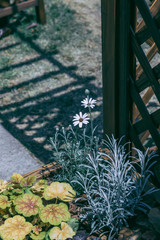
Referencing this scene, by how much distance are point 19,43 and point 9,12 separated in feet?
1.98

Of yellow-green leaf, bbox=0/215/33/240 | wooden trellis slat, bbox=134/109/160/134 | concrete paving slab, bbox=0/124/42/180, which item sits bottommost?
concrete paving slab, bbox=0/124/42/180

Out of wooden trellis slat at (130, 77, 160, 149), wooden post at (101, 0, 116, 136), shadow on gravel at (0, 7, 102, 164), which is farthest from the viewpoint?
shadow on gravel at (0, 7, 102, 164)

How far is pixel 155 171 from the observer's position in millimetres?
2736

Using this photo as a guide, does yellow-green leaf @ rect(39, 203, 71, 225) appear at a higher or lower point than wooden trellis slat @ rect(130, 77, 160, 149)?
lower

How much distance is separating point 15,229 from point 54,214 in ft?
0.91

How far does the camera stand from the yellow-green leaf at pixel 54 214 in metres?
2.33

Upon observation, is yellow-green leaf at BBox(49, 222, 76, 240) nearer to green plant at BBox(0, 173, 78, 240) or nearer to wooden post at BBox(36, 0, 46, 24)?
green plant at BBox(0, 173, 78, 240)

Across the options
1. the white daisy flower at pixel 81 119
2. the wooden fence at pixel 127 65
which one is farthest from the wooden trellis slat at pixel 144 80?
the white daisy flower at pixel 81 119

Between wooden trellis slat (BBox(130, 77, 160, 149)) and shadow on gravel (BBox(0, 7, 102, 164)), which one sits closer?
wooden trellis slat (BBox(130, 77, 160, 149))

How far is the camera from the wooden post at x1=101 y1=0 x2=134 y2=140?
2.38 m

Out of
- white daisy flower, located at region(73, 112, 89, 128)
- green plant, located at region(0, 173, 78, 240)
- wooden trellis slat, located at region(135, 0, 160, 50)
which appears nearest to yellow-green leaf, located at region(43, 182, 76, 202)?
green plant, located at region(0, 173, 78, 240)

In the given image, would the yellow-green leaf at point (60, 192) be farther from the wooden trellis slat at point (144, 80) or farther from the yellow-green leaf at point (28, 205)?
the wooden trellis slat at point (144, 80)

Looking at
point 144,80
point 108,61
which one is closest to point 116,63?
point 108,61

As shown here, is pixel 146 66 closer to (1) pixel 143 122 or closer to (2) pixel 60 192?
(1) pixel 143 122
